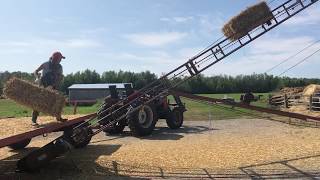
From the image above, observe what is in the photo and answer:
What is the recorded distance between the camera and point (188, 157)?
11.3 metres

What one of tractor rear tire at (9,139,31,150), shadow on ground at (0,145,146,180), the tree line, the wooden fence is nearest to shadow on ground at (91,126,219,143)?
tractor rear tire at (9,139,31,150)

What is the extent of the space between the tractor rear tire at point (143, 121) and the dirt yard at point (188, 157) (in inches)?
12.4

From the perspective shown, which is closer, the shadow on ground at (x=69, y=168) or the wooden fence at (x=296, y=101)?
the shadow on ground at (x=69, y=168)

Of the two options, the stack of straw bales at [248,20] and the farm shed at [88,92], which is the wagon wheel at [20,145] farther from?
the farm shed at [88,92]

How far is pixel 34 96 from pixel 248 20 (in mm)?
5891

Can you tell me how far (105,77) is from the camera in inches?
3760

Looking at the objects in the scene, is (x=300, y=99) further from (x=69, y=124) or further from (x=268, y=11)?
(x=69, y=124)

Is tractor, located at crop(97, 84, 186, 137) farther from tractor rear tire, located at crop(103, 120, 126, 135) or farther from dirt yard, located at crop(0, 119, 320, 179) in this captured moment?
dirt yard, located at crop(0, 119, 320, 179)

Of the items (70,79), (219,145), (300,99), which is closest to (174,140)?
(219,145)

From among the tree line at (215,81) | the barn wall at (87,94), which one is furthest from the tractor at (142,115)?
the tree line at (215,81)

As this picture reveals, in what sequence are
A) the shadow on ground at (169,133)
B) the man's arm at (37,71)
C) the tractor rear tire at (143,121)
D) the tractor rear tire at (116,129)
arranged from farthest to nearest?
1. the tractor rear tire at (116,129)
2. the tractor rear tire at (143,121)
3. the shadow on ground at (169,133)
4. the man's arm at (37,71)

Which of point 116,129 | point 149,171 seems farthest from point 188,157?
point 116,129

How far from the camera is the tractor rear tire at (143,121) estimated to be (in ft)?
50.3

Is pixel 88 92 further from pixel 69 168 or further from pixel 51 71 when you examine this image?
pixel 69 168
